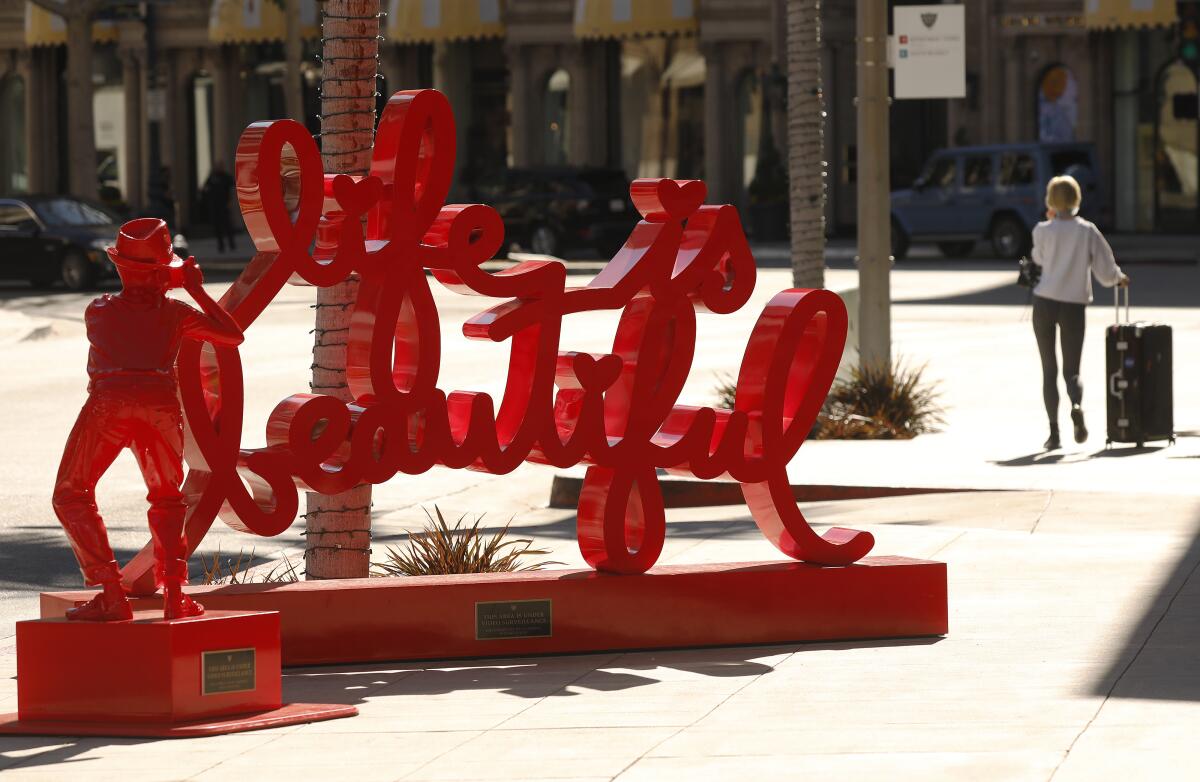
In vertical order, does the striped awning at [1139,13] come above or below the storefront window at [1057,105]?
above

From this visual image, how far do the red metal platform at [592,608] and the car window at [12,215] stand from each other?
2721cm

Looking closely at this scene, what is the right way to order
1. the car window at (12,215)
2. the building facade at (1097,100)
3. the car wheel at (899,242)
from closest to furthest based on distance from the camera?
the car window at (12,215) → the car wheel at (899,242) → the building facade at (1097,100)

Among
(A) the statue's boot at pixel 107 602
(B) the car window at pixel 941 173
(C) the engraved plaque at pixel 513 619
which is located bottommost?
(C) the engraved plaque at pixel 513 619

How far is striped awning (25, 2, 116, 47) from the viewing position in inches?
2159

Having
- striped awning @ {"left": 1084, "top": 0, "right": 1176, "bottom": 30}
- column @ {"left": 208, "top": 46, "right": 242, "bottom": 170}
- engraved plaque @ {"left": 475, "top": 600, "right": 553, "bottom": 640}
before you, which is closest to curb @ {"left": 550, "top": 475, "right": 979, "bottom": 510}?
engraved plaque @ {"left": 475, "top": 600, "right": 553, "bottom": 640}

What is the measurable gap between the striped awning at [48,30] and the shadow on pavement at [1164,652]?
48.6 m

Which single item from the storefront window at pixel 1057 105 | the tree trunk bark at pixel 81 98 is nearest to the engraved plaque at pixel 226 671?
the tree trunk bark at pixel 81 98

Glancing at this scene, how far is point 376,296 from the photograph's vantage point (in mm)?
8367

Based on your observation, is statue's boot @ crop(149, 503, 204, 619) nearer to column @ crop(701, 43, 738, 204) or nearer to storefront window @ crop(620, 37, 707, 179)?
column @ crop(701, 43, 738, 204)

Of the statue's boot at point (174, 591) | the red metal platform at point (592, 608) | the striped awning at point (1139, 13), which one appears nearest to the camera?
the statue's boot at point (174, 591)

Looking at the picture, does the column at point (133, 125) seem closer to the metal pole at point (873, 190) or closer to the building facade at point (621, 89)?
the building facade at point (621, 89)

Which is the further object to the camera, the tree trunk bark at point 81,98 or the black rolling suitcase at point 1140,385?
the tree trunk bark at point 81,98

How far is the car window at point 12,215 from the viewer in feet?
113

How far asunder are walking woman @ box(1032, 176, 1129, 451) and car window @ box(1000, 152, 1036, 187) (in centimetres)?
2421
